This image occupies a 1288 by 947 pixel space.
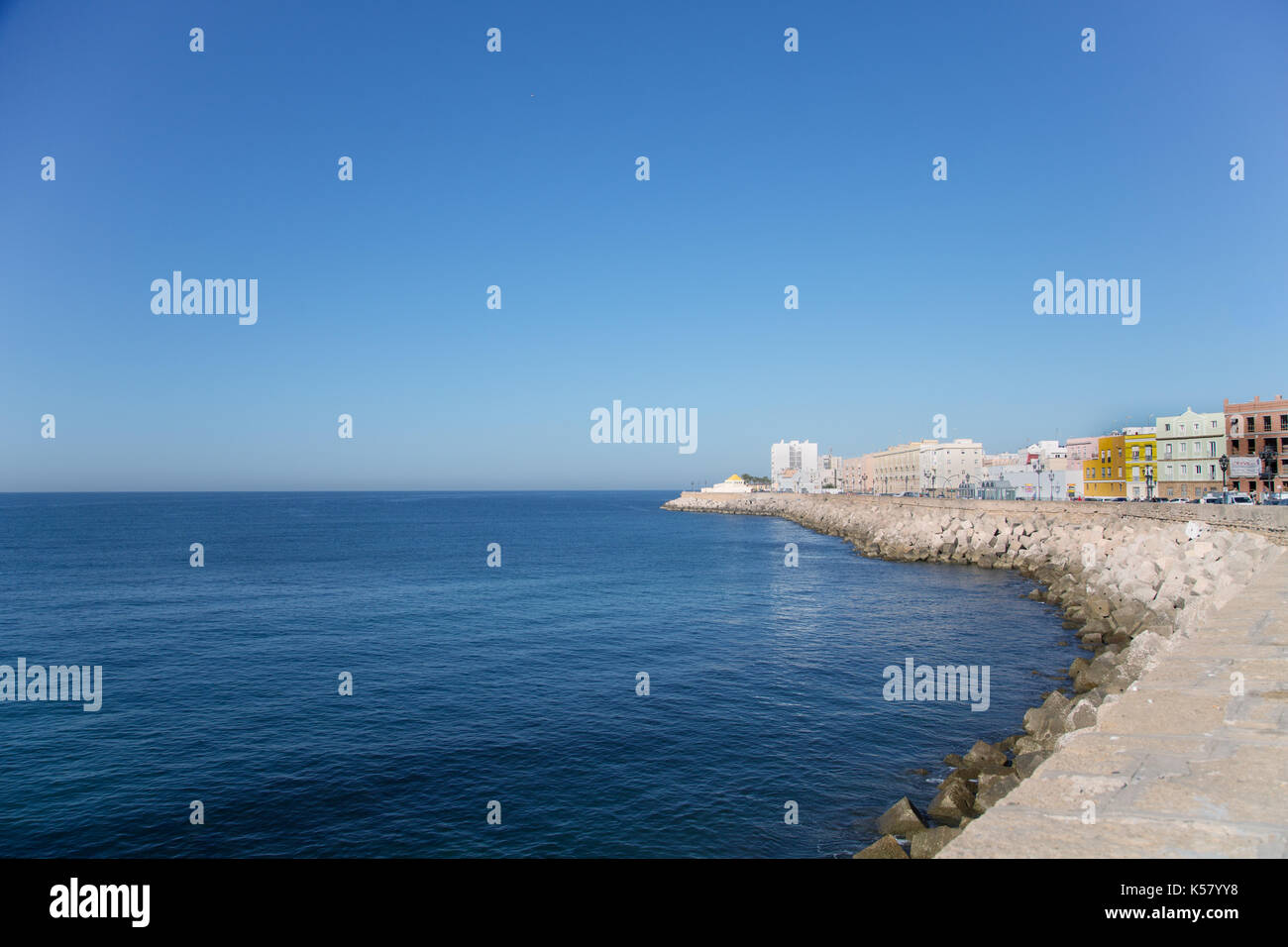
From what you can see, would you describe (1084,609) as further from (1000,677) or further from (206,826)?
(206,826)

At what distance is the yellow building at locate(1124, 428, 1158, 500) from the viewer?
6794 centimetres

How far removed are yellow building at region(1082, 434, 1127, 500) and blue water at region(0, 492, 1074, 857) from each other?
119 feet

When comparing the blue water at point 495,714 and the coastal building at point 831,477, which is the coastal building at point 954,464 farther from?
the blue water at point 495,714

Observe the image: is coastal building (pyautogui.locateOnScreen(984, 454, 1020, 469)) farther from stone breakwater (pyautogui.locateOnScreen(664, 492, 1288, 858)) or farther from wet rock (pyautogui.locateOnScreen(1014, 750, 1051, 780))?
wet rock (pyautogui.locateOnScreen(1014, 750, 1051, 780))

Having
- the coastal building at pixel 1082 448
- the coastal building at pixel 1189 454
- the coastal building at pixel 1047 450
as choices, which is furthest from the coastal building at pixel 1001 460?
the coastal building at pixel 1189 454

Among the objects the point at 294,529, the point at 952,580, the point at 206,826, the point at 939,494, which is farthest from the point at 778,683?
the point at 939,494

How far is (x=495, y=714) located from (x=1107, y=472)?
2999 inches

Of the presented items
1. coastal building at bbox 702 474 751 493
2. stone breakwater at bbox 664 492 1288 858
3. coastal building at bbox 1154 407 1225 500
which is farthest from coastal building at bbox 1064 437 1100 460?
coastal building at bbox 702 474 751 493

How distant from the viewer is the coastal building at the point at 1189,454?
208 feet

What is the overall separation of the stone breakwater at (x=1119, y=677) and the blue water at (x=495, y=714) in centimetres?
178

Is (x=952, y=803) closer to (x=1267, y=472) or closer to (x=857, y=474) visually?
(x=1267, y=472)

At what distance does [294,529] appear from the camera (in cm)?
10175

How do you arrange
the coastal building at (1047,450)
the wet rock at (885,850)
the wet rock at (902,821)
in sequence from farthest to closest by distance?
the coastal building at (1047,450)
the wet rock at (902,821)
the wet rock at (885,850)
